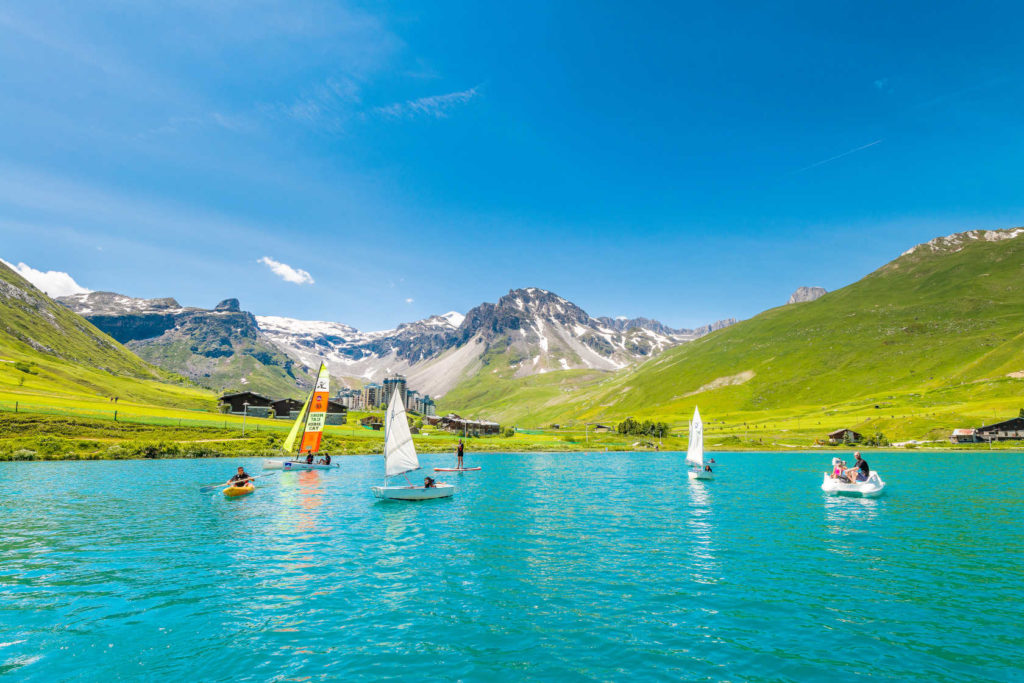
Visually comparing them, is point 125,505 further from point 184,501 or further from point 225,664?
point 225,664

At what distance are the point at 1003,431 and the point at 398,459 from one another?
787 ft

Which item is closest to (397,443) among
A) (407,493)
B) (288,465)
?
(407,493)

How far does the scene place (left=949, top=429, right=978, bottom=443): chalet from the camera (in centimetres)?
18850

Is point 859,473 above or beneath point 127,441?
above

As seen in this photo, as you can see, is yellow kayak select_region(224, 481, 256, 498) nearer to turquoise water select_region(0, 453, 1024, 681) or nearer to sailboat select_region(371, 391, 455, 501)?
turquoise water select_region(0, 453, 1024, 681)

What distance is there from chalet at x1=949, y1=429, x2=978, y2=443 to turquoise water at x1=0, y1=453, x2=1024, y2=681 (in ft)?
594

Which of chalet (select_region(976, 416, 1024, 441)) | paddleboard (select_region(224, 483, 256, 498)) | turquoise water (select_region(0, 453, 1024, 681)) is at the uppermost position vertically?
chalet (select_region(976, 416, 1024, 441))

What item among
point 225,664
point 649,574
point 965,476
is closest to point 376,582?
point 225,664

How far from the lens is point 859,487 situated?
60.6 metres

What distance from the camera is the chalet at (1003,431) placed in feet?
620

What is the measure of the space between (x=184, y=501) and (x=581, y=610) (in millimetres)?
48454

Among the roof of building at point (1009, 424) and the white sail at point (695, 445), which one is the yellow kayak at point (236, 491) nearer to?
the white sail at point (695, 445)

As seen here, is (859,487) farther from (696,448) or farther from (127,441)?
(127,441)

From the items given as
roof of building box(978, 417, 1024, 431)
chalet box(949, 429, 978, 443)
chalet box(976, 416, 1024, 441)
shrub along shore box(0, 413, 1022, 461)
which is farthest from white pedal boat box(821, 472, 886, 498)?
roof of building box(978, 417, 1024, 431)
